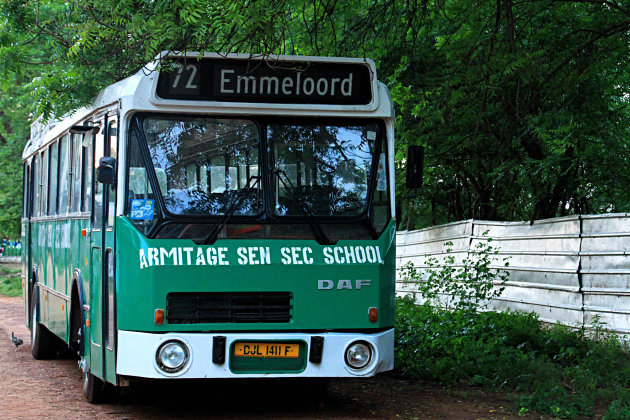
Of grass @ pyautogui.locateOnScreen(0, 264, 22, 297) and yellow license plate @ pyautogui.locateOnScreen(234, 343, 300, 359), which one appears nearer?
yellow license plate @ pyautogui.locateOnScreen(234, 343, 300, 359)

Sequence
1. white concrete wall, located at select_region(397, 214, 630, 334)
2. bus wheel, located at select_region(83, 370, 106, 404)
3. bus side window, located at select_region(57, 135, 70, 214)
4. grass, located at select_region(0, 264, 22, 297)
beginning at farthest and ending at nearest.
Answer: grass, located at select_region(0, 264, 22, 297) → white concrete wall, located at select_region(397, 214, 630, 334) → bus side window, located at select_region(57, 135, 70, 214) → bus wheel, located at select_region(83, 370, 106, 404)

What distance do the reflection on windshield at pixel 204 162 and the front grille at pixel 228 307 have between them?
0.68 meters

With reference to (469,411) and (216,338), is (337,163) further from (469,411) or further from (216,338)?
(469,411)

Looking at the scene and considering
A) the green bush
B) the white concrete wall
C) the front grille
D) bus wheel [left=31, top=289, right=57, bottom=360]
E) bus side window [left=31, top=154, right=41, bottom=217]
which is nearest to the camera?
the front grille

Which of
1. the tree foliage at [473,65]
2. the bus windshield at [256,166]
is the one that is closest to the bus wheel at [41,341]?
the tree foliage at [473,65]

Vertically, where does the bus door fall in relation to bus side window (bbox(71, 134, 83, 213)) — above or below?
below

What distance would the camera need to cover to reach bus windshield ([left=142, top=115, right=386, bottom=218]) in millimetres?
7969

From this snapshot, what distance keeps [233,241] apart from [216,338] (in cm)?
80

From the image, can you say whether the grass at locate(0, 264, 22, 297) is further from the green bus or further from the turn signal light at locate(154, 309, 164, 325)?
the turn signal light at locate(154, 309, 164, 325)

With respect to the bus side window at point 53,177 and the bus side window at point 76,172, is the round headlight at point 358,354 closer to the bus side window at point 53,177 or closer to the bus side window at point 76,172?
the bus side window at point 76,172

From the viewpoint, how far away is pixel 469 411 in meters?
9.16

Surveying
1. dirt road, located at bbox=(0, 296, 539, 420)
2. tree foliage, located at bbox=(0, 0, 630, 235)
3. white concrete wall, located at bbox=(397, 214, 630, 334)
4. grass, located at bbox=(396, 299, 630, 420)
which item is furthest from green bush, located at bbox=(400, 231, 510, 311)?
dirt road, located at bbox=(0, 296, 539, 420)

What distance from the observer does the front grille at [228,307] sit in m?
7.82

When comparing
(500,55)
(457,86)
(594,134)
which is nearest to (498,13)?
(500,55)
